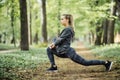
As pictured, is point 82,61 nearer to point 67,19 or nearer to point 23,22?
point 67,19

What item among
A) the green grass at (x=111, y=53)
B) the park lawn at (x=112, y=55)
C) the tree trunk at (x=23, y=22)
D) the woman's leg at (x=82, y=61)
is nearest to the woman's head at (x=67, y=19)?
the woman's leg at (x=82, y=61)

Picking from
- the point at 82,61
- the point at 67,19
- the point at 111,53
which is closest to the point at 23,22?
the point at 111,53

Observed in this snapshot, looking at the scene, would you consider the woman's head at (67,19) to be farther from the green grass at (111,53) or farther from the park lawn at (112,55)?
the green grass at (111,53)

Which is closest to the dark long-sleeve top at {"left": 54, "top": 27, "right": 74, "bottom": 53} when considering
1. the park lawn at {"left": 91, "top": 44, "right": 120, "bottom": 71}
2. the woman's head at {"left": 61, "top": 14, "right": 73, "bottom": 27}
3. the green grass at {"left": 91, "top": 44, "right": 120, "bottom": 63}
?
the woman's head at {"left": 61, "top": 14, "right": 73, "bottom": 27}

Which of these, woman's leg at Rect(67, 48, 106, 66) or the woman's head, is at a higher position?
the woman's head

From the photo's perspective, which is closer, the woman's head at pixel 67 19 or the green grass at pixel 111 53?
the woman's head at pixel 67 19

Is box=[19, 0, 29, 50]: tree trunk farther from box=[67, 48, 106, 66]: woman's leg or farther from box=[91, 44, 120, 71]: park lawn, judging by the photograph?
box=[67, 48, 106, 66]: woman's leg

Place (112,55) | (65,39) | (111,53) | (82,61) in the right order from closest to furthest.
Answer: (82,61)
(65,39)
(112,55)
(111,53)

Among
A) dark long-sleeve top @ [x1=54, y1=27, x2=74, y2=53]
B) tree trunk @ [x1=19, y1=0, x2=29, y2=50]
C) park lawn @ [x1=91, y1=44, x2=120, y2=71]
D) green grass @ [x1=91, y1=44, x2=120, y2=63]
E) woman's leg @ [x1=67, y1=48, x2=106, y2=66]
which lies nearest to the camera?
woman's leg @ [x1=67, y1=48, x2=106, y2=66]

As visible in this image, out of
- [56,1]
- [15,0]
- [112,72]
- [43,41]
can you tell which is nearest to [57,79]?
[112,72]

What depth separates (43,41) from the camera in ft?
101

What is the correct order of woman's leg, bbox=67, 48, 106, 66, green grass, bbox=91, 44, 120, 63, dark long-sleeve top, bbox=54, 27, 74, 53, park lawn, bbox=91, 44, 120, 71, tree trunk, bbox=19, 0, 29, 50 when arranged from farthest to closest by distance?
tree trunk, bbox=19, 0, 29, 50, green grass, bbox=91, 44, 120, 63, park lawn, bbox=91, 44, 120, 71, dark long-sleeve top, bbox=54, 27, 74, 53, woman's leg, bbox=67, 48, 106, 66

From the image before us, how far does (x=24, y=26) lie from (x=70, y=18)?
11.2 metres

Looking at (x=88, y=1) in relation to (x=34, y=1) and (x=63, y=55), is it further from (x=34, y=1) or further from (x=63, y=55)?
(x=63, y=55)
